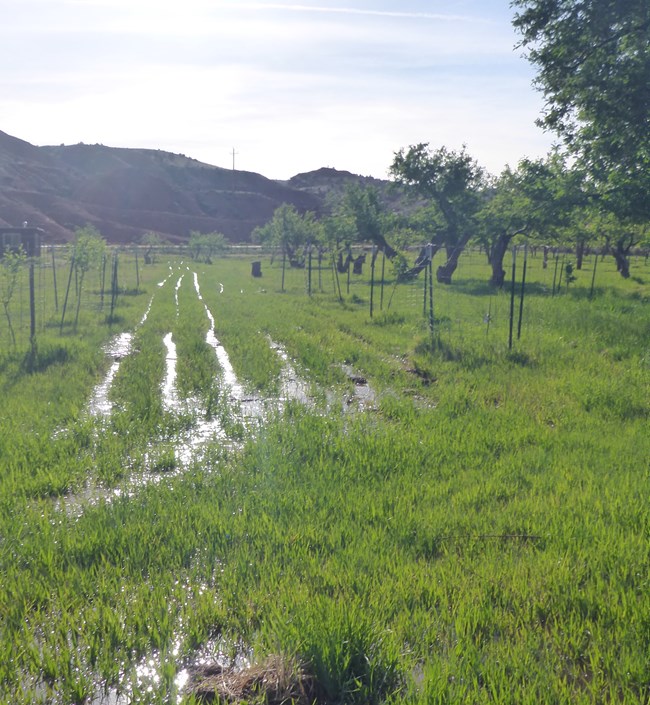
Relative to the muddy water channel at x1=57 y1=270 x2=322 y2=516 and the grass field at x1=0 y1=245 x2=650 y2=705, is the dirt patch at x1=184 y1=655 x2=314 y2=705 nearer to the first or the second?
the grass field at x1=0 y1=245 x2=650 y2=705

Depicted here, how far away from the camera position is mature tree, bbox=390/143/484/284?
37938 mm

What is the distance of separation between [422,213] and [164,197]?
108 metres

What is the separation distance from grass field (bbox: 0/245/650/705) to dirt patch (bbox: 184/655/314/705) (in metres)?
0.02

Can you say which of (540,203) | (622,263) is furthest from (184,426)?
(622,263)

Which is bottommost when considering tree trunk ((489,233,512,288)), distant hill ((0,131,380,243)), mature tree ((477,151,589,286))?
tree trunk ((489,233,512,288))

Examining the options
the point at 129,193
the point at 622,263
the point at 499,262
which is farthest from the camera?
the point at 129,193

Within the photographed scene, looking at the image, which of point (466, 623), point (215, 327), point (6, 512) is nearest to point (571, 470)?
point (466, 623)

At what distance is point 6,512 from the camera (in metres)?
5.91

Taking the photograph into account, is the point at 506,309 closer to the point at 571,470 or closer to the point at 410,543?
the point at 571,470

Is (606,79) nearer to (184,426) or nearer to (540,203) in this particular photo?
(540,203)

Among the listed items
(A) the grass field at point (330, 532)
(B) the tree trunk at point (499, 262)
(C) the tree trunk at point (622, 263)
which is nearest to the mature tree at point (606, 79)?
(A) the grass field at point (330, 532)

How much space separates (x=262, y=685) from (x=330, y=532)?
191cm

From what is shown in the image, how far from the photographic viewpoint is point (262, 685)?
3551 millimetres

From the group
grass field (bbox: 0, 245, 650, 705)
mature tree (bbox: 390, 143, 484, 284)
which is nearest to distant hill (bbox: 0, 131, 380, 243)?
mature tree (bbox: 390, 143, 484, 284)
